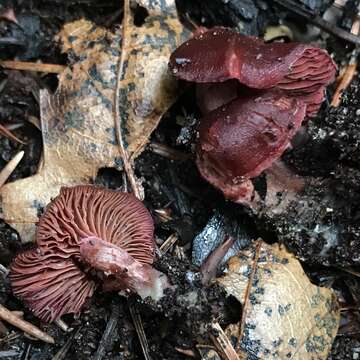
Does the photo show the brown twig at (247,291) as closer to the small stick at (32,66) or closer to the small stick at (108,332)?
the small stick at (108,332)

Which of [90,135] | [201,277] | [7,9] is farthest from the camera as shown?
[7,9]

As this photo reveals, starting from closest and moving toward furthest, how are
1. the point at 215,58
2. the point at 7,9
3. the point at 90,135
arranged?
the point at 215,58, the point at 90,135, the point at 7,9

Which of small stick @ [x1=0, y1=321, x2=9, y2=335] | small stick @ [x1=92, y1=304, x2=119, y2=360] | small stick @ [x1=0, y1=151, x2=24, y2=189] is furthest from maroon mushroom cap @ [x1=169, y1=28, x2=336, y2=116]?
small stick @ [x1=0, y1=321, x2=9, y2=335]

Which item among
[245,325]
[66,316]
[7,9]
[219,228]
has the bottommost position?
[66,316]

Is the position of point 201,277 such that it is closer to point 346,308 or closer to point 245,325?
point 245,325

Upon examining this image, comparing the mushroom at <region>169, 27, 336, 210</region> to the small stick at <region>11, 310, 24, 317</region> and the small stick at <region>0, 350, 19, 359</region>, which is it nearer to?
the small stick at <region>11, 310, 24, 317</region>

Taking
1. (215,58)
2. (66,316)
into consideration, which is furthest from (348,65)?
(66,316)

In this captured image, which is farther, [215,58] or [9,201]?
Answer: [9,201]

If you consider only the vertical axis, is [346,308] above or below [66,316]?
above
